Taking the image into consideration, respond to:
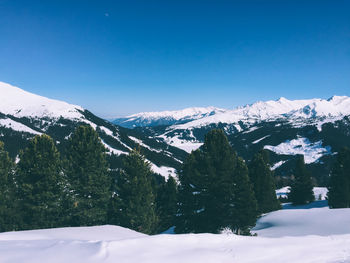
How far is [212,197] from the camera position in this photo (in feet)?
82.1

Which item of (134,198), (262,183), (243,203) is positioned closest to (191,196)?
(243,203)

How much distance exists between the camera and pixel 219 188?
2477 cm

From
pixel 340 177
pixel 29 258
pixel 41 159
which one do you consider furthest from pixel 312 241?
pixel 340 177

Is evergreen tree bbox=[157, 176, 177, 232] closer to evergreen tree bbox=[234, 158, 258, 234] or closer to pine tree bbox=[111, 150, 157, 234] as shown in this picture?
pine tree bbox=[111, 150, 157, 234]

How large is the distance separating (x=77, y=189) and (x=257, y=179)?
2729 cm

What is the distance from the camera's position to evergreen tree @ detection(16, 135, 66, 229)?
21.7 m

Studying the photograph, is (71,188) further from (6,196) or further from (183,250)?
(183,250)

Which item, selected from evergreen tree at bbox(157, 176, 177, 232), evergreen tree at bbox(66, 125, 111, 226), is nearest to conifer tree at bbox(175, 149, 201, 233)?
evergreen tree at bbox(66, 125, 111, 226)

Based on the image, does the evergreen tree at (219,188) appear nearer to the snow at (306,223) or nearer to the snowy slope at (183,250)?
the snow at (306,223)

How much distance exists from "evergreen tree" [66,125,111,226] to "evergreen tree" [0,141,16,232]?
5394 mm

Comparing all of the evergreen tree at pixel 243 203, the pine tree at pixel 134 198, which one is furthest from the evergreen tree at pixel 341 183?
the pine tree at pixel 134 198

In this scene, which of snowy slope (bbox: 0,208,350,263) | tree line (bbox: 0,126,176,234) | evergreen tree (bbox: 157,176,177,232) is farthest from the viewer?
evergreen tree (bbox: 157,176,177,232)

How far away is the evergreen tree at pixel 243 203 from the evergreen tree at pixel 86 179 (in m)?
14.9

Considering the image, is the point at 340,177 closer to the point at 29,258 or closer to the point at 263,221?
the point at 263,221
